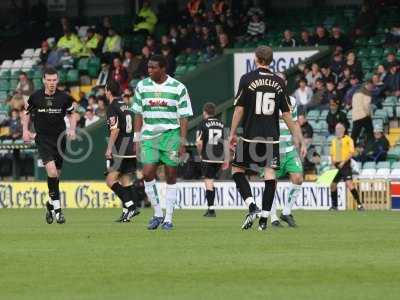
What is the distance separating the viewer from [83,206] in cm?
3052

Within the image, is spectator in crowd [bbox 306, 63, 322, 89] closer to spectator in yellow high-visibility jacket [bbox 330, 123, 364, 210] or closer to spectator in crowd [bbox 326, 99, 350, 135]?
spectator in crowd [bbox 326, 99, 350, 135]

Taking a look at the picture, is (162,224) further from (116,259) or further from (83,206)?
(83,206)

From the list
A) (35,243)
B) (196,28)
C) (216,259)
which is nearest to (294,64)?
(196,28)

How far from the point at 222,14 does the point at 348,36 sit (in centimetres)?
418

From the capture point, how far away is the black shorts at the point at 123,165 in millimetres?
21547

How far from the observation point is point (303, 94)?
3162 centimetres

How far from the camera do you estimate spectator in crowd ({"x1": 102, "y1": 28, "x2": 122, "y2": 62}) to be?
37.7 meters

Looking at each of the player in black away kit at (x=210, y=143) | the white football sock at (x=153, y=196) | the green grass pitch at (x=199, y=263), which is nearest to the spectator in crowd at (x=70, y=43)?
the player in black away kit at (x=210, y=143)

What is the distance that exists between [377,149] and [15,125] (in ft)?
33.5

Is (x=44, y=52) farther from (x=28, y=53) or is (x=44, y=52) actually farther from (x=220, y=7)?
(x=220, y=7)

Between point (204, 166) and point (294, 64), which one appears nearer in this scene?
point (204, 166)

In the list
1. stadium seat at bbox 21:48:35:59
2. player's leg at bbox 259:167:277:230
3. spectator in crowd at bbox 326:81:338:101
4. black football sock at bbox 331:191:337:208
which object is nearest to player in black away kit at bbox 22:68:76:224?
player's leg at bbox 259:167:277:230

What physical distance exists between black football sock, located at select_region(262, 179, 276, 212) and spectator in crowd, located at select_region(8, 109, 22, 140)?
59.0 feet

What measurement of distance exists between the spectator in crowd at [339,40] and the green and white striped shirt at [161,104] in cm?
1594
